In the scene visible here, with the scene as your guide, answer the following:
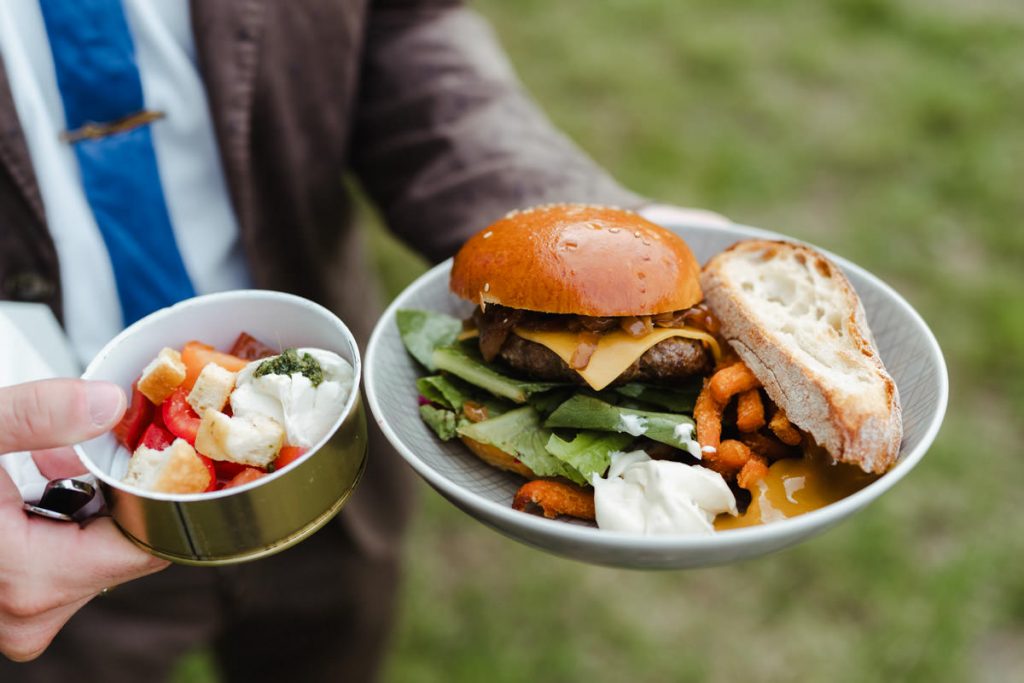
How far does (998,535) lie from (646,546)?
10.2 ft

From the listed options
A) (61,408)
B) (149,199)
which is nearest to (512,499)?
(61,408)

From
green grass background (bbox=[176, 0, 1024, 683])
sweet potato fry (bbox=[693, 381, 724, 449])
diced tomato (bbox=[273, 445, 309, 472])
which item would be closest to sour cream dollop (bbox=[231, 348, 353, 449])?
diced tomato (bbox=[273, 445, 309, 472])

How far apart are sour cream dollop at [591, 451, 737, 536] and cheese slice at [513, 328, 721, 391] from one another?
21 centimetres

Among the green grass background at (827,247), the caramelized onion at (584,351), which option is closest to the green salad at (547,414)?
the caramelized onion at (584,351)

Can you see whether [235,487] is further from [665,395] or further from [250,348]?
[665,395]

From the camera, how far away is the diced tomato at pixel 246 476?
1750mm

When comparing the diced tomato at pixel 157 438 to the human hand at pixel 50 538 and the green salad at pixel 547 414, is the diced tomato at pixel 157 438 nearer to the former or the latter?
the human hand at pixel 50 538

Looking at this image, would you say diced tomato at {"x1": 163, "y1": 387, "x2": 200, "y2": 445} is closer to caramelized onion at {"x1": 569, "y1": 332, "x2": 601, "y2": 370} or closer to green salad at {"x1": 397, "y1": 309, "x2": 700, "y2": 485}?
green salad at {"x1": 397, "y1": 309, "x2": 700, "y2": 485}

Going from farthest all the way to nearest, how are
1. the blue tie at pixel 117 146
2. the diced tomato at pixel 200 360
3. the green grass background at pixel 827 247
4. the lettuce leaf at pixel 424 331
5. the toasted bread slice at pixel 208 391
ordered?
the green grass background at pixel 827 247, the lettuce leaf at pixel 424 331, the blue tie at pixel 117 146, the diced tomato at pixel 200 360, the toasted bread slice at pixel 208 391

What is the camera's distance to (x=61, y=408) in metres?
1.61

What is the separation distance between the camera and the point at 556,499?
1956 millimetres

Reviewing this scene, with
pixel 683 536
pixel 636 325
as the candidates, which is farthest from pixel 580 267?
pixel 683 536

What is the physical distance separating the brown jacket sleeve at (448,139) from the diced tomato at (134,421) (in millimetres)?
1057

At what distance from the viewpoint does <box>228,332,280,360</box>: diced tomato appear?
2078 millimetres
